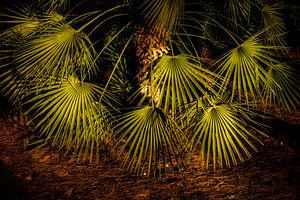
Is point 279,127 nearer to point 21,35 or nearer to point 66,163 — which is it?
point 66,163

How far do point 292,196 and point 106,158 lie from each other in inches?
75.9

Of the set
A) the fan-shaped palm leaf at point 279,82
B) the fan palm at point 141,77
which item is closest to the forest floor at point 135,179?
the fan palm at point 141,77

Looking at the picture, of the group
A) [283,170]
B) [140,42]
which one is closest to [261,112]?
[283,170]

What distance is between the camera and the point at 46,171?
3.34 meters

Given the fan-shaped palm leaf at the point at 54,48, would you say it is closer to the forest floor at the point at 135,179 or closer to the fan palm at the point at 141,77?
the fan palm at the point at 141,77

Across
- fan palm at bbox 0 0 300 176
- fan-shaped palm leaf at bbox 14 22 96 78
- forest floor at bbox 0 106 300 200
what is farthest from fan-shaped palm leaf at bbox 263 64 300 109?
fan-shaped palm leaf at bbox 14 22 96 78

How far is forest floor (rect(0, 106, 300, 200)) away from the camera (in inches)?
118

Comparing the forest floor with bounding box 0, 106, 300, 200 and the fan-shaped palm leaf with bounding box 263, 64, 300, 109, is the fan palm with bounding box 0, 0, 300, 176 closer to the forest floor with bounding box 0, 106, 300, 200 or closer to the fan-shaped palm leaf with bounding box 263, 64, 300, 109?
the fan-shaped palm leaf with bounding box 263, 64, 300, 109

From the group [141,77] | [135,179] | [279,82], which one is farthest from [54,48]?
[279,82]

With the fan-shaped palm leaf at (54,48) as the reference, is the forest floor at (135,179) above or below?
below

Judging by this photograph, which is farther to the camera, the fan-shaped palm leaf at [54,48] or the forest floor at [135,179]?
the forest floor at [135,179]

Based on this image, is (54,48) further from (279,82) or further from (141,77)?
(279,82)

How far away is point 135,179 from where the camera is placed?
3209mm

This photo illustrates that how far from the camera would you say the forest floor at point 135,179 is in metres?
3.00
